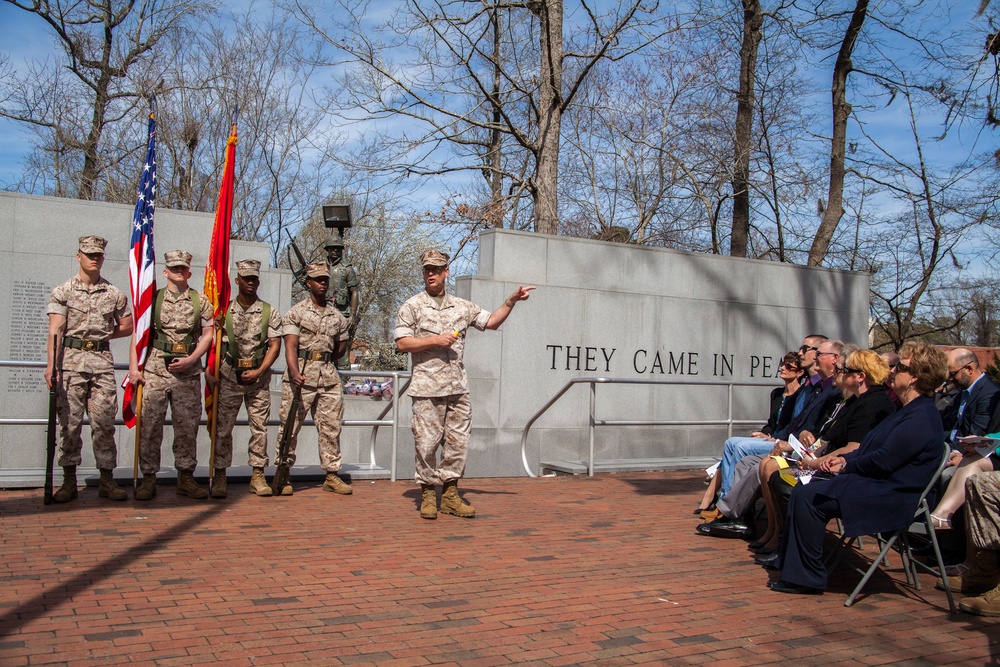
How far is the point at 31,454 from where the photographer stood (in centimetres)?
1178

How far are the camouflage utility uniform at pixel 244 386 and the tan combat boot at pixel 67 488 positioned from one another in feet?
3.77

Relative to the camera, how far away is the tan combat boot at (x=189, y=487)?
8.20 metres

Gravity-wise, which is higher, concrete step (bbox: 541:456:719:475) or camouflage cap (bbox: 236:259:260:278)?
camouflage cap (bbox: 236:259:260:278)

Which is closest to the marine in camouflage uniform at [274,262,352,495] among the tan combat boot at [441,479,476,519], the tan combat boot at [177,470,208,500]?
the tan combat boot at [177,470,208,500]

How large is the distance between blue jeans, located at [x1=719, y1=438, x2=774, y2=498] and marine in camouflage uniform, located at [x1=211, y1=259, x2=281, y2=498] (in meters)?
3.98

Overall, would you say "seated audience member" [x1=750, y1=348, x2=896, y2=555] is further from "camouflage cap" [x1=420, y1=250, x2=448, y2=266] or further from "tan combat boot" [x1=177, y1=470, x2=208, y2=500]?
"tan combat boot" [x1=177, y1=470, x2=208, y2=500]

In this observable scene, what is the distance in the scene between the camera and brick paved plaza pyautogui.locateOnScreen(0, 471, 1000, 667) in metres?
4.48

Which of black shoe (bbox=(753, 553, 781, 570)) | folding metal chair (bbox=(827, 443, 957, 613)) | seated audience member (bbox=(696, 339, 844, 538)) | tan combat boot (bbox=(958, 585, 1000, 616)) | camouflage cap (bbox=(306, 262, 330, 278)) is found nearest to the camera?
tan combat boot (bbox=(958, 585, 1000, 616))

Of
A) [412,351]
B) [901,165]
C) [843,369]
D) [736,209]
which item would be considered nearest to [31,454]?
[412,351]

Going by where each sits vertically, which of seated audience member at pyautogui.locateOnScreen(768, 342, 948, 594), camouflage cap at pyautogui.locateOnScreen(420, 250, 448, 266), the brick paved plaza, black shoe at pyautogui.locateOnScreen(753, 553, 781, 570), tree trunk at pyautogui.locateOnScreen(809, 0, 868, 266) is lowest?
the brick paved plaza

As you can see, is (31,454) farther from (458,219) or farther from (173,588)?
(458,219)

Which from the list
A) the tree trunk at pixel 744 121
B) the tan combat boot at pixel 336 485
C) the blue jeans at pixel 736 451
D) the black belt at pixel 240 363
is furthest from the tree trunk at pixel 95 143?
the blue jeans at pixel 736 451

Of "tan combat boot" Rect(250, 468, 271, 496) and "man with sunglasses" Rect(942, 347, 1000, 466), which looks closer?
"man with sunglasses" Rect(942, 347, 1000, 466)

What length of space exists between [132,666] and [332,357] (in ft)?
15.6
